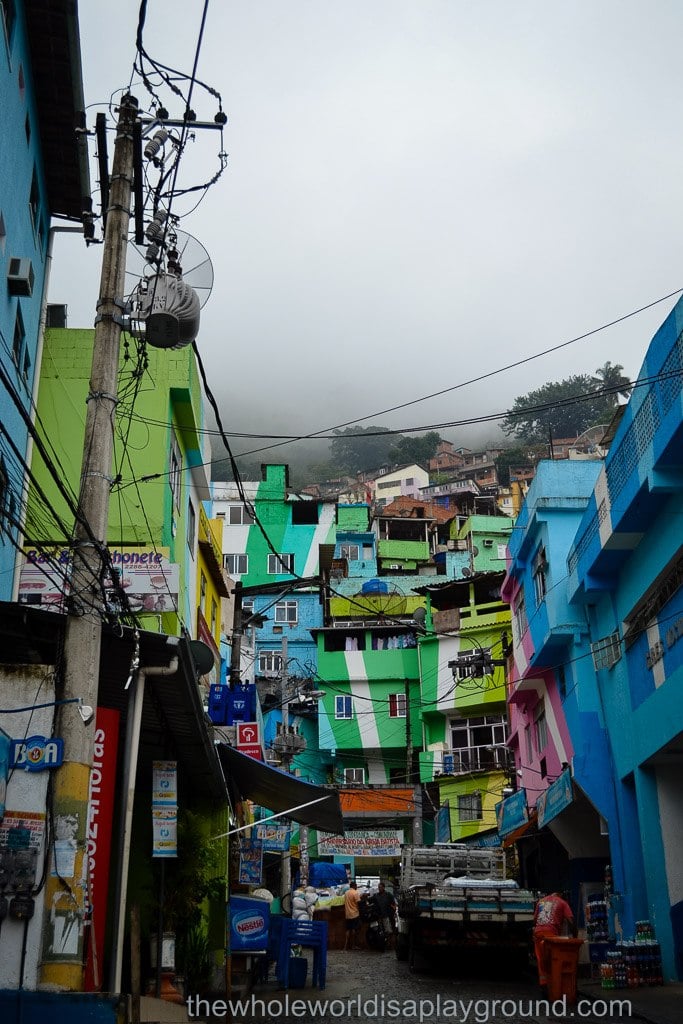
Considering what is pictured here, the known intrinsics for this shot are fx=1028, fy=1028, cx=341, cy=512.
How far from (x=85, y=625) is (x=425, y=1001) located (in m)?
7.92

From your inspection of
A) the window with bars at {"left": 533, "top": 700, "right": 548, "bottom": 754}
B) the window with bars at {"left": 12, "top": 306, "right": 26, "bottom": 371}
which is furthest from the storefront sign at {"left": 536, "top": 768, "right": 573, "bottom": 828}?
the window with bars at {"left": 12, "top": 306, "right": 26, "bottom": 371}

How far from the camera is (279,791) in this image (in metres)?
16.8

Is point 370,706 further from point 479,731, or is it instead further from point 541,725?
point 541,725

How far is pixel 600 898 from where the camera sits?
23391 mm

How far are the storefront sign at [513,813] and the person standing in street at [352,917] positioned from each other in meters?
5.16

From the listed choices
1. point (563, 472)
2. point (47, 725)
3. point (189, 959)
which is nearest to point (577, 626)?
point (563, 472)

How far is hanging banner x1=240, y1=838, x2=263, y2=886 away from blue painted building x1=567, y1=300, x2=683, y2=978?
739 centimetres

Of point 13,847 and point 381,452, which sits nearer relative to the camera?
point 13,847

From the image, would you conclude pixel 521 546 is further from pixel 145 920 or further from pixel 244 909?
pixel 145 920

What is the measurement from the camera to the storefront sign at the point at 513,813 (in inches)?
1177

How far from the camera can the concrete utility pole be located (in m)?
8.73

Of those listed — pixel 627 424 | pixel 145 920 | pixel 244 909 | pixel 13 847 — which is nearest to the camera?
pixel 13 847

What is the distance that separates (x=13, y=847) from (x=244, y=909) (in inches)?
281

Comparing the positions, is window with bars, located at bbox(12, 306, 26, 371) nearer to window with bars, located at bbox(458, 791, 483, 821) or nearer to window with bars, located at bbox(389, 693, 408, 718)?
window with bars, located at bbox(458, 791, 483, 821)
